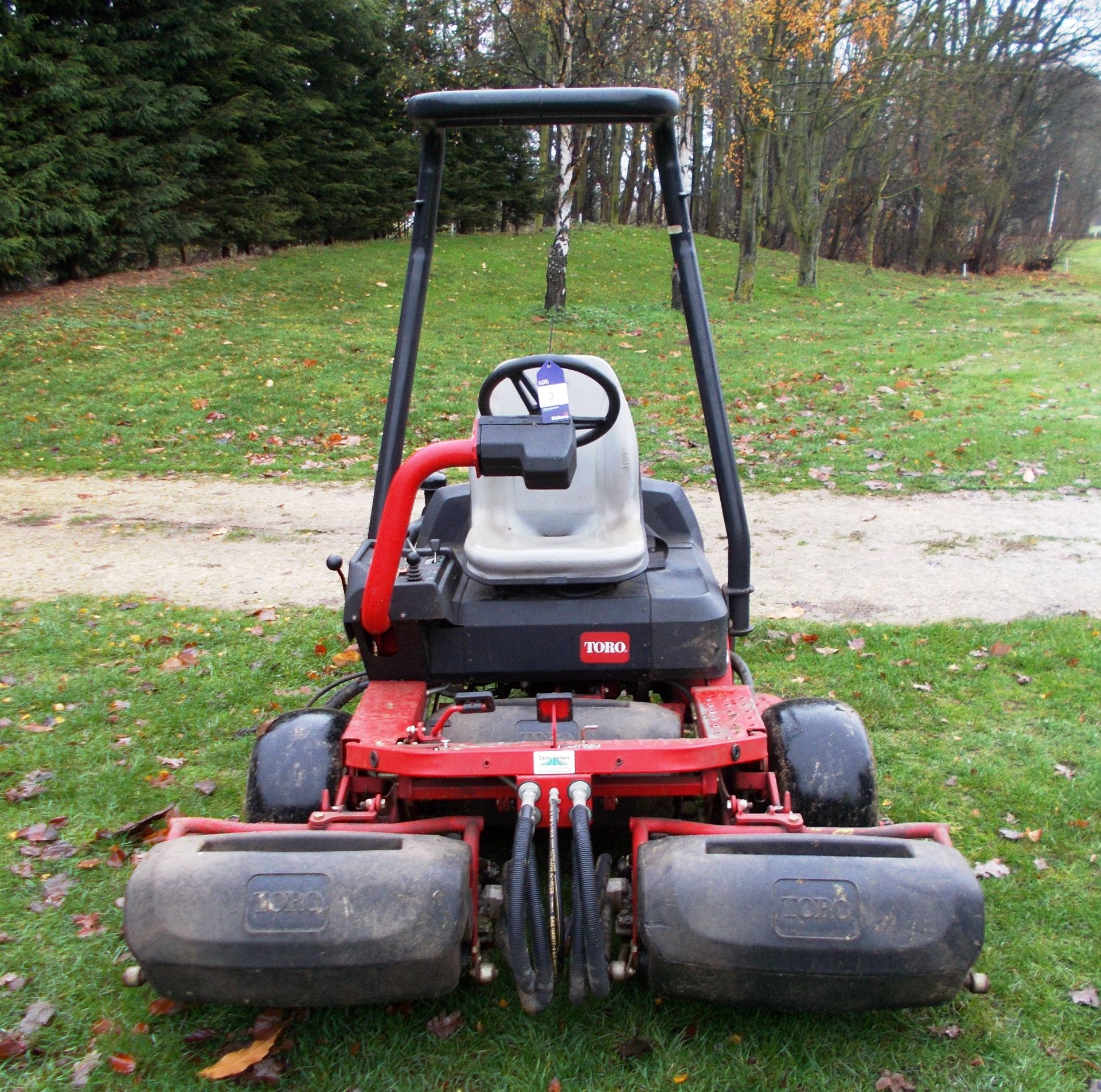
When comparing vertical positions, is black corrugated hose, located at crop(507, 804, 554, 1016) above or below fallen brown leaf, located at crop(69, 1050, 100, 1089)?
above

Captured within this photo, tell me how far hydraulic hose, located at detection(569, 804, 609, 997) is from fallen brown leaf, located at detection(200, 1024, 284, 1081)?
34.9 inches

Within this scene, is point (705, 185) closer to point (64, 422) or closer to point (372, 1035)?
point (64, 422)

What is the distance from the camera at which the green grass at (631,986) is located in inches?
98.3

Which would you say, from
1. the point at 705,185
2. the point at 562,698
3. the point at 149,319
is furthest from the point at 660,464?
the point at 705,185

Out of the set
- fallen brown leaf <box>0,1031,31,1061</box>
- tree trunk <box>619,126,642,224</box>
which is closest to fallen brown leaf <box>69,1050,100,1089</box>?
fallen brown leaf <box>0,1031,31,1061</box>

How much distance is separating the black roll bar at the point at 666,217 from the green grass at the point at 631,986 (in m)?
1.24

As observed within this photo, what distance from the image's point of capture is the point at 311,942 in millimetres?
2168

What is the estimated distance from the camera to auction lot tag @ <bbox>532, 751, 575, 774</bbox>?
2529 millimetres

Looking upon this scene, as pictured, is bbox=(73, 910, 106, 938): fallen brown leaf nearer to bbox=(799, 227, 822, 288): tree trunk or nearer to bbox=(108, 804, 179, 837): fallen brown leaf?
bbox=(108, 804, 179, 837): fallen brown leaf

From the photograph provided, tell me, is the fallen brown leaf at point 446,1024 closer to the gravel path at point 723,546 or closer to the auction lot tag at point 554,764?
the auction lot tag at point 554,764

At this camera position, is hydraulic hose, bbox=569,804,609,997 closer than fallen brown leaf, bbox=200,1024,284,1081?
Yes

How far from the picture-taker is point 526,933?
2291mm

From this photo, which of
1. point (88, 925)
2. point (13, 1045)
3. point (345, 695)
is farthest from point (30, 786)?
point (13, 1045)

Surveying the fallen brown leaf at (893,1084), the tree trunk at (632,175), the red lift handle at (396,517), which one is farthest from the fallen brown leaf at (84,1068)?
the tree trunk at (632,175)
